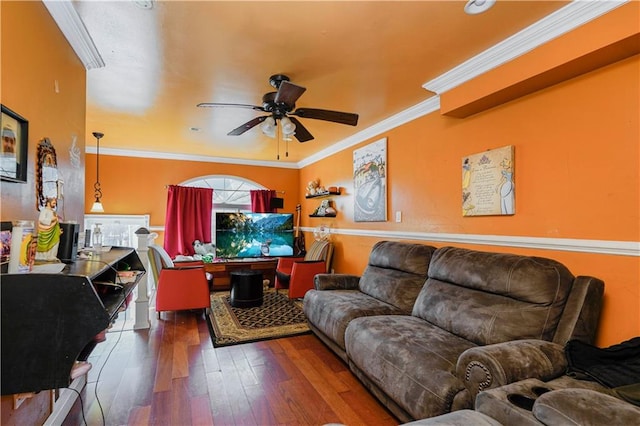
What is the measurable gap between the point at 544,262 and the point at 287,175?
531 centimetres

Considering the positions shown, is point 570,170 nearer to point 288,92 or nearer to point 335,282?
point 288,92

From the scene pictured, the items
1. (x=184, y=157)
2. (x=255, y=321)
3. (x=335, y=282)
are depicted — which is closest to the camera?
(x=335, y=282)

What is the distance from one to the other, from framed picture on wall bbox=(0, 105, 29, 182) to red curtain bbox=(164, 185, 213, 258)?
14.2 feet

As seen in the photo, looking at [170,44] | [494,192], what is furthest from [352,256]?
[170,44]

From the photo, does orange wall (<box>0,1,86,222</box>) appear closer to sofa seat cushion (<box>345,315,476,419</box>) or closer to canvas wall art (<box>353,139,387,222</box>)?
sofa seat cushion (<box>345,315,476,419</box>)

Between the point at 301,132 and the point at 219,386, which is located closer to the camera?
the point at 219,386

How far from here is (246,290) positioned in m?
4.36

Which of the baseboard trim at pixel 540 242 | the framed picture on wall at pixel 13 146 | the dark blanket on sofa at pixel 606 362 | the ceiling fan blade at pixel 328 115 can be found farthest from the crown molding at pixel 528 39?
the framed picture on wall at pixel 13 146

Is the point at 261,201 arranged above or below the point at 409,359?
Result: above

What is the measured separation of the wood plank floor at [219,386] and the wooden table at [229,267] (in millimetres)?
2038


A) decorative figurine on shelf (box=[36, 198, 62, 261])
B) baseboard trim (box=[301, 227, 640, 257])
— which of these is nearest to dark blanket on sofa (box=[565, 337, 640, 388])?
baseboard trim (box=[301, 227, 640, 257])

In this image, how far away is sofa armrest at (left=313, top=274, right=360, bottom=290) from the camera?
357 centimetres

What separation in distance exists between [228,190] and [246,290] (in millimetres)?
2685

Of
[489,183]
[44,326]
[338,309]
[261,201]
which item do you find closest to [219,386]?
[338,309]
